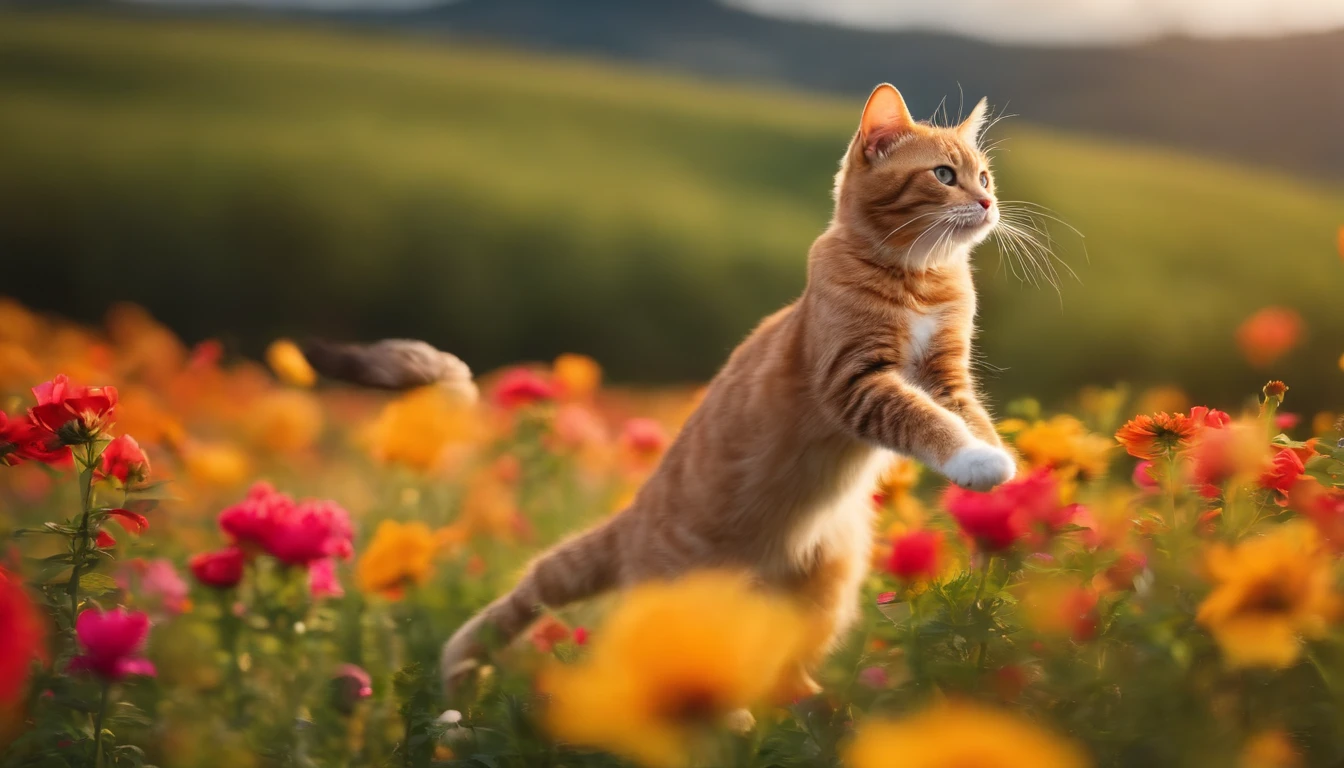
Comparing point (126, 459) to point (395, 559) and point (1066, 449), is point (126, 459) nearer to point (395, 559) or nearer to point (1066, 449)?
point (395, 559)

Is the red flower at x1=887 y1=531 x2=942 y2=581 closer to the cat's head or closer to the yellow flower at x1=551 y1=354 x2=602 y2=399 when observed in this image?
the cat's head

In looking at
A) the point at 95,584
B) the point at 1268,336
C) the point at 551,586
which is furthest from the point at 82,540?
the point at 1268,336

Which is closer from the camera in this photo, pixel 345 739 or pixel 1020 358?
pixel 345 739

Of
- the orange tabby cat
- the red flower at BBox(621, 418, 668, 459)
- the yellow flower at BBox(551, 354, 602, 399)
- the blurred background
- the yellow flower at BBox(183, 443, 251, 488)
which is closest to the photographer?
the orange tabby cat

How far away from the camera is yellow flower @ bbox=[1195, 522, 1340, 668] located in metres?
0.70

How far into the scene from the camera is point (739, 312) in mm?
4332

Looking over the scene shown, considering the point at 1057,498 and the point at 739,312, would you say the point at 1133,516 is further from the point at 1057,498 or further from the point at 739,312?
the point at 739,312

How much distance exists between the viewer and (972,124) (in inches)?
70.0

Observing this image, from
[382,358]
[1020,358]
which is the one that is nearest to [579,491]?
[382,358]

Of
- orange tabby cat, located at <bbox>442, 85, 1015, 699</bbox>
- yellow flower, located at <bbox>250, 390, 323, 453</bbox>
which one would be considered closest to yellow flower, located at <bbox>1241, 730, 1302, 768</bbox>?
orange tabby cat, located at <bbox>442, 85, 1015, 699</bbox>

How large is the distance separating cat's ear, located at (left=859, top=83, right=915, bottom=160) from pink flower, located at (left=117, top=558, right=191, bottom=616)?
4.42 ft

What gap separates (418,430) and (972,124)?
3.72 ft

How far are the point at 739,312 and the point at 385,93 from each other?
243 centimetres

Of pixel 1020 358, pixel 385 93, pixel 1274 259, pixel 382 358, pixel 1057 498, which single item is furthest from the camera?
pixel 385 93
